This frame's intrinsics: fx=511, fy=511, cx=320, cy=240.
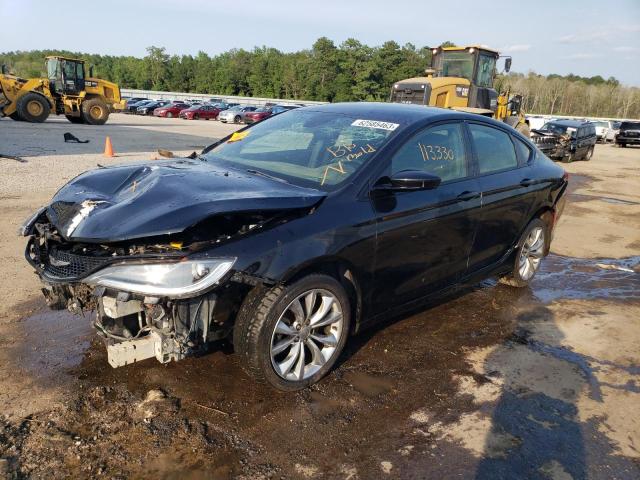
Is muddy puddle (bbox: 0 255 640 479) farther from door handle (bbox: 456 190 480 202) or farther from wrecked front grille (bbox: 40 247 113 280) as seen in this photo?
door handle (bbox: 456 190 480 202)

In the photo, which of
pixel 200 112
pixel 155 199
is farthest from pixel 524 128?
pixel 200 112

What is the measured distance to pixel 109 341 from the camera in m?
2.87

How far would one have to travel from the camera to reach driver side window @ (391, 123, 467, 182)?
→ 3.64 meters

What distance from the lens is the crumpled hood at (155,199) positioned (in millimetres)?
2707

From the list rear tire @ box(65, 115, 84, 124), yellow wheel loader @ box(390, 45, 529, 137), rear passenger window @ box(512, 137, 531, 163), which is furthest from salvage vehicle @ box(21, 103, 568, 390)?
rear tire @ box(65, 115, 84, 124)

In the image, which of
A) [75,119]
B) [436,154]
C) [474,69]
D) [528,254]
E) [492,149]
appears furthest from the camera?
[75,119]

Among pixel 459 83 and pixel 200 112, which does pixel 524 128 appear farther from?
pixel 200 112

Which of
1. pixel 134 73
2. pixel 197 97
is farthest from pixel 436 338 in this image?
pixel 134 73

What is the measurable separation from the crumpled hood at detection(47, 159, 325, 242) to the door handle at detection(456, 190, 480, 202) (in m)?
1.33

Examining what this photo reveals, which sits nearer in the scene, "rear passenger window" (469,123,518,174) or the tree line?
"rear passenger window" (469,123,518,174)

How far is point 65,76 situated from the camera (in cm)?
2336

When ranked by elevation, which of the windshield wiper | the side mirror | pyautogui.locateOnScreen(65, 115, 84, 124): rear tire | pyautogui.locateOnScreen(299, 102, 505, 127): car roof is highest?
pyautogui.locateOnScreen(299, 102, 505, 127): car roof

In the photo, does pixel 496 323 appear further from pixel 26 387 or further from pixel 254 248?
pixel 26 387

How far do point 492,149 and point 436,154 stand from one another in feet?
2.93
